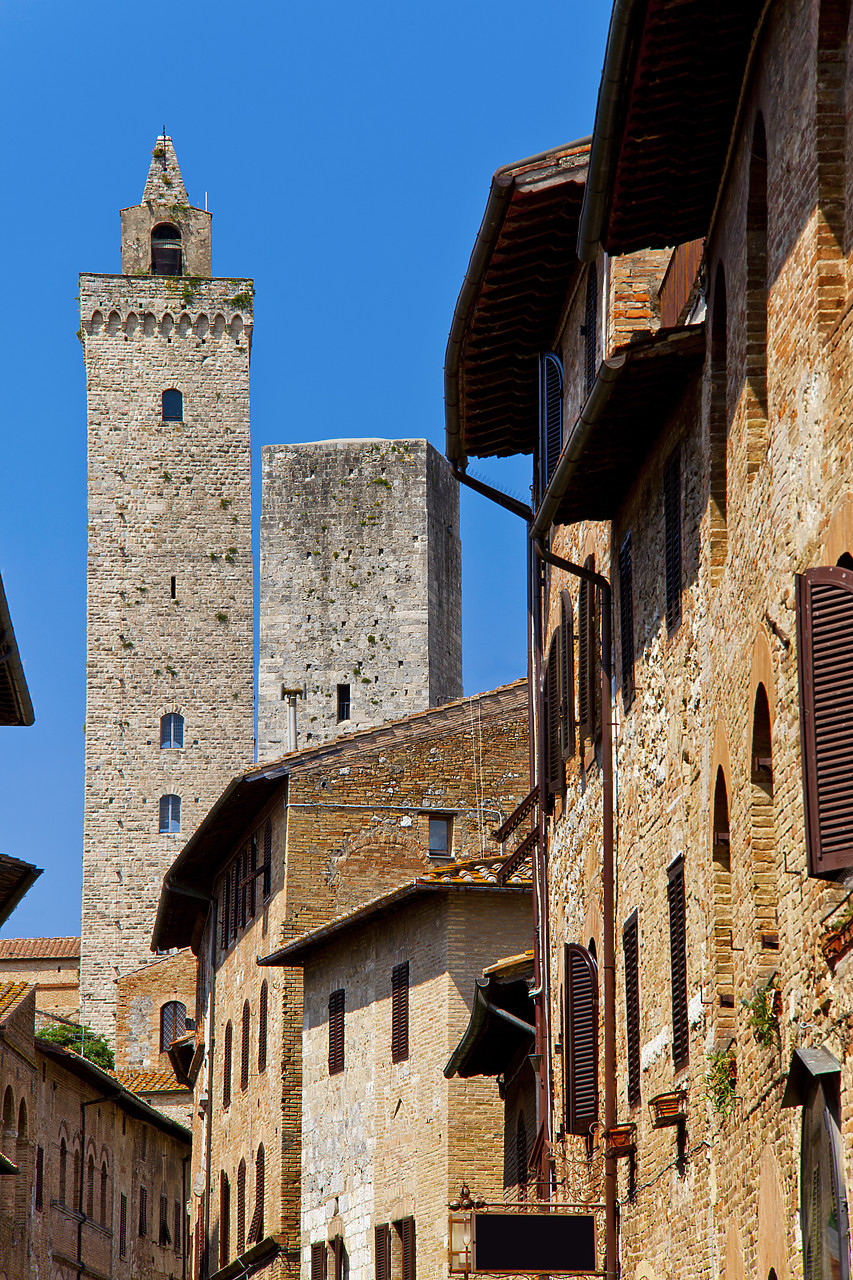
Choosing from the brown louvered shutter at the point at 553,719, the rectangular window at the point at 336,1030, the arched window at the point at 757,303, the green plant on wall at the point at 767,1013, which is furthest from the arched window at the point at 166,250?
the green plant on wall at the point at 767,1013

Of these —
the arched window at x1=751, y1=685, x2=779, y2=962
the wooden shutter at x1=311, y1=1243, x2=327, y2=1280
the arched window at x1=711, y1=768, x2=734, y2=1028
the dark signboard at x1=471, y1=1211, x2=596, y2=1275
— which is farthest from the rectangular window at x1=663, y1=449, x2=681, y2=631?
the wooden shutter at x1=311, y1=1243, x2=327, y2=1280

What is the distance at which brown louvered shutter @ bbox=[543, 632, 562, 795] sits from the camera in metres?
17.3

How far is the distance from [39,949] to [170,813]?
61.4 ft

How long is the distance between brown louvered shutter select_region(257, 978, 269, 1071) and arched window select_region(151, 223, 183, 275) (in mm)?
37834

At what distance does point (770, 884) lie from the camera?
32.0 feet

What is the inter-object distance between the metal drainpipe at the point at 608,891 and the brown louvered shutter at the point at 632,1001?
39cm

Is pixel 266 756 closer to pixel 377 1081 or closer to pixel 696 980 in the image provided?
pixel 377 1081

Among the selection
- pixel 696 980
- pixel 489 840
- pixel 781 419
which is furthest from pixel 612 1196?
pixel 489 840

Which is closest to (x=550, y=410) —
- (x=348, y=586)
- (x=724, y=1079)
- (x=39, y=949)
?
(x=724, y=1079)

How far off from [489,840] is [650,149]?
63.1 ft

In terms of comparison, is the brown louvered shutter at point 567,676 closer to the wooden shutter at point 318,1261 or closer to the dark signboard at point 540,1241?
the dark signboard at point 540,1241

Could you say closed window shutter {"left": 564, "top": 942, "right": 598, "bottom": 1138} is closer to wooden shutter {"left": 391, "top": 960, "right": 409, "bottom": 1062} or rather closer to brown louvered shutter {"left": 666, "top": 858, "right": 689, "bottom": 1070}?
brown louvered shutter {"left": 666, "top": 858, "right": 689, "bottom": 1070}

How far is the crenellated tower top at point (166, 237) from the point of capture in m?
65.1

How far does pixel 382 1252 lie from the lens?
2405 centimetres
